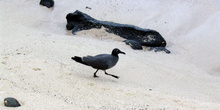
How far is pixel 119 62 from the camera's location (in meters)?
6.43

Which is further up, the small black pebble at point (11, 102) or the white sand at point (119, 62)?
the white sand at point (119, 62)

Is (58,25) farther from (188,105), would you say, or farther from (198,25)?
(188,105)

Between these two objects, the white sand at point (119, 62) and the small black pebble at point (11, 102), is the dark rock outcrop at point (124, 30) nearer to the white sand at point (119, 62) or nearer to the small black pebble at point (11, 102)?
the white sand at point (119, 62)

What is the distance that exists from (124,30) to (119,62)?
92.3 inches

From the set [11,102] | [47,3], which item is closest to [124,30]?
[47,3]

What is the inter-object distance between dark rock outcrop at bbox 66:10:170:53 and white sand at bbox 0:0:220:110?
0.67 ft

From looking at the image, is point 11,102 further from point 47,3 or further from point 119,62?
point 47,3

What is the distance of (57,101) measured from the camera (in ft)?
12.9

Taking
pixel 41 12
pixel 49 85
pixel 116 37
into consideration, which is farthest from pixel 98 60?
pixel 41 12

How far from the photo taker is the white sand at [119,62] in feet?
14.1

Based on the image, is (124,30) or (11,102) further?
(124,30)

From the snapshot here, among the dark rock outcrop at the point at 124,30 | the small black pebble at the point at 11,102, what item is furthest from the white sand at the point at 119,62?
the dark rock outcrop at the point at 124,30

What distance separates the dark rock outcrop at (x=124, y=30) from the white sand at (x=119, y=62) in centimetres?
21

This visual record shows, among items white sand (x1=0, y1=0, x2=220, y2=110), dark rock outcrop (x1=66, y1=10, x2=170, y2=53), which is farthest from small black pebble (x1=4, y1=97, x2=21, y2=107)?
dark rock outcrop (x1=66, y1=10, x2=170, y2=53)
